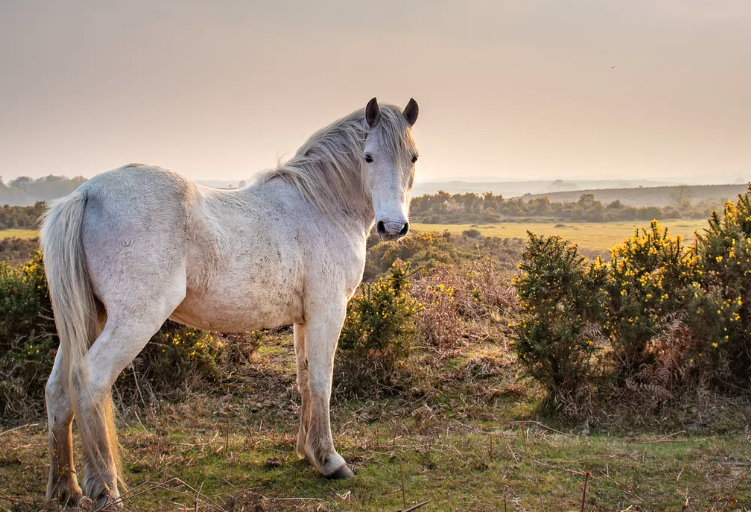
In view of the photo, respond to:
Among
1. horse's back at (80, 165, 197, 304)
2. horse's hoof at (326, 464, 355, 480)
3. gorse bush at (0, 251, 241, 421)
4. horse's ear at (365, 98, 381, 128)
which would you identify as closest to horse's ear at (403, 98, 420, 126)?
horse's ear at (365, 98, 381, 128)

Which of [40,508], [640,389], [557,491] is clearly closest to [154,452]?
[40,508]

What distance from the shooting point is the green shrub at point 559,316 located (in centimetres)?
531

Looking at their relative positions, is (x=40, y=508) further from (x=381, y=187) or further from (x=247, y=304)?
(x=381, y=187)

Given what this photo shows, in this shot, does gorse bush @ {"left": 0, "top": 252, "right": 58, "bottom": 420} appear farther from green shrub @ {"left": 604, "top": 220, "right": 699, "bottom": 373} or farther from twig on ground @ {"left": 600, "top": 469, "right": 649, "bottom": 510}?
green shrub @ {"left": 604, "top": 220, "right": 699, "bottom": 373}

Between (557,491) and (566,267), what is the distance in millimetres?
2523

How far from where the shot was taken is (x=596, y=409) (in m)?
5.14

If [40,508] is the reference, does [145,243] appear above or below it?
above

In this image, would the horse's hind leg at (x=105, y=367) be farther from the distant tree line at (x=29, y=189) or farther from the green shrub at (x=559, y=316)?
the distant tree line at (x=29, y=189)

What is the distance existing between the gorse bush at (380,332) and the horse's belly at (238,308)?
275cm

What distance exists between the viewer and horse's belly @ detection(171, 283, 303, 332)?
309 cm

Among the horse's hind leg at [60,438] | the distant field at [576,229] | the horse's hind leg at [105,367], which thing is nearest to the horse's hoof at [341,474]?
the horse's hind leg at [105,367]

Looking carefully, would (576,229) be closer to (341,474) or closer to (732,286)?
(732,286)

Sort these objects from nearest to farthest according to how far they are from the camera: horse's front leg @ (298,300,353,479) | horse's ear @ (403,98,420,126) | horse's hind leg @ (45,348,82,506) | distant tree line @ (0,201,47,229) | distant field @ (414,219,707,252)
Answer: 1. horse's hind leg @ (45,348,82,506)
2. horse's front leg @ (298,300,353,479)
3. horse's ear @ (403,98,420,126)
4. distant field @ (414,219,707,252)
5. distant tree line @ (0,201,47,229)

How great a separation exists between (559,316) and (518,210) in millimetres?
20289
